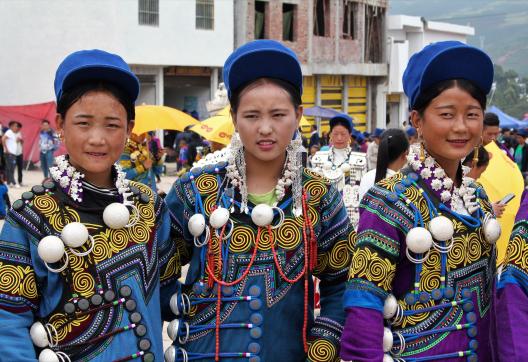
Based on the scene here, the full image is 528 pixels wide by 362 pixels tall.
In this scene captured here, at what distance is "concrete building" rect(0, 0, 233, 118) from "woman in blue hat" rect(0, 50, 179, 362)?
2107cm

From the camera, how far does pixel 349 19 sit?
3173 cm

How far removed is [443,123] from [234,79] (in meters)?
0.80

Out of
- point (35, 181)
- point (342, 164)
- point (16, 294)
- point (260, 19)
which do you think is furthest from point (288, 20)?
point (16, 294)

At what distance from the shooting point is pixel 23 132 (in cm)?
2133

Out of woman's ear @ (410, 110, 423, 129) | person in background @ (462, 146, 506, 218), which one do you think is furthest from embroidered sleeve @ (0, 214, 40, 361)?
person in background @ (462, 146, 506, 218)

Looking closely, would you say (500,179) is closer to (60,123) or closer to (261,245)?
(261,245)

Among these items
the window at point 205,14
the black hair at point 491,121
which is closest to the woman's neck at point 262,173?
the black hair at point 491,121

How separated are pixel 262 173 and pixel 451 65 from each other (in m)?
0.84

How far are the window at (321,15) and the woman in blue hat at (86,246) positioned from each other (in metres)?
27.3

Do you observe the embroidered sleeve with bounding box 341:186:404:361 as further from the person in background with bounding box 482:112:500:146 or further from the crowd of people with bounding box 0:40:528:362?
the person in background with bounding box 482:112:500:146

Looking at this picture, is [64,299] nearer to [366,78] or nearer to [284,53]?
[284,53]

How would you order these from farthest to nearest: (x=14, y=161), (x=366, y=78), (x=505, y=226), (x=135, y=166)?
(x=366, y=78)
(x=14, y=161)
(x=135, y=166)
(x=505, y=226)

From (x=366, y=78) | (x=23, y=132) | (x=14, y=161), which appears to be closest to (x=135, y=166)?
(x=14, y=161)

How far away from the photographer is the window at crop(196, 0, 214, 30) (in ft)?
82.9
